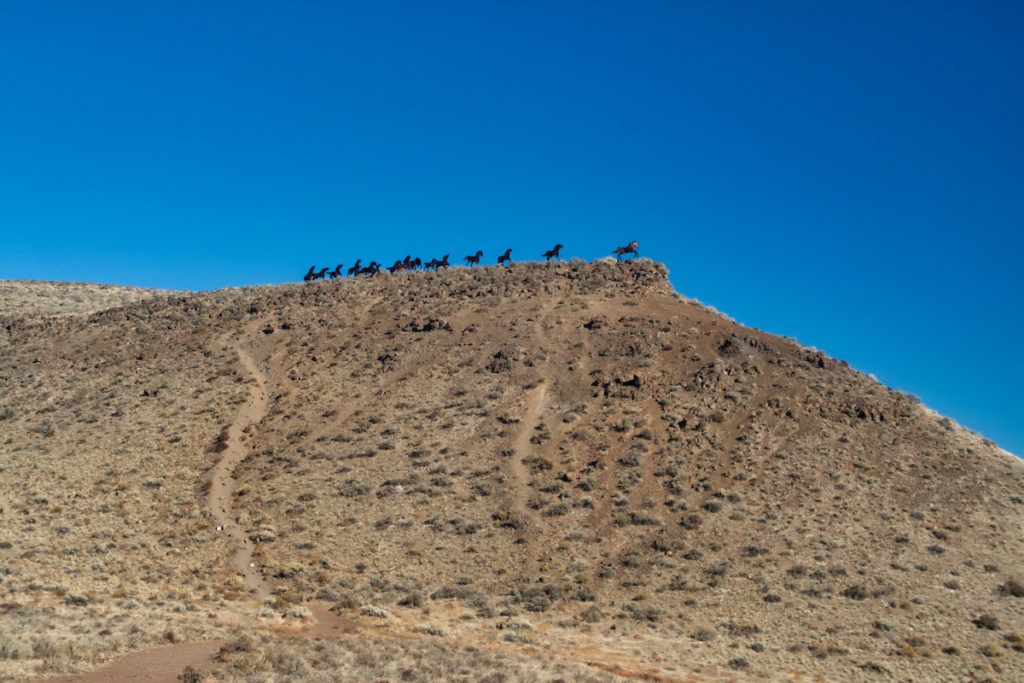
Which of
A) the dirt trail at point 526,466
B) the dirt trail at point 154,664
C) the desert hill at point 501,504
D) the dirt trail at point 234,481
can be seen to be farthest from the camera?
the dirt trail at point 526,466

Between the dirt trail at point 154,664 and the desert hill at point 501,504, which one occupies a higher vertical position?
Answer: the desert hill at point 501,504

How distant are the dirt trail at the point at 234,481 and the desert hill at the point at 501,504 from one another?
19 centimetres

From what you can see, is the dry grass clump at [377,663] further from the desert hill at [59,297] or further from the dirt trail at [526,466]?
the desert hill at [59,297]

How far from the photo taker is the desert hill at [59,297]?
7175 cm

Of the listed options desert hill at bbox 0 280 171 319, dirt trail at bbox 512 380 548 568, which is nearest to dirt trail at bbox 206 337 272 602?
dirt trail at bbox 512 380 548 568

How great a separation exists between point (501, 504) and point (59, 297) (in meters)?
64.9

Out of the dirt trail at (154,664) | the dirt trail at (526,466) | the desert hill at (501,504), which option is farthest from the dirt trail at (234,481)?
the dirt trail at (526,466)

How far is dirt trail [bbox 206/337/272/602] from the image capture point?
2895 cm

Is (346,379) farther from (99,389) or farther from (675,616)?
(675,616)

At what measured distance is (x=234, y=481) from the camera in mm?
36938

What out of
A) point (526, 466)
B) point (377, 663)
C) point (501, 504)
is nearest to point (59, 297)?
point (526, 466)

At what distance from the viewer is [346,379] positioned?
4709 centimetres

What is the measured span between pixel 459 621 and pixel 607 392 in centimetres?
1961

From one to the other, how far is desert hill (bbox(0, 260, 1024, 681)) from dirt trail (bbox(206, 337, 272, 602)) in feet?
0.63
